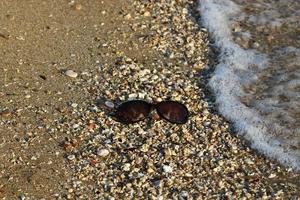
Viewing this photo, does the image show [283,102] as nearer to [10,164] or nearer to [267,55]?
[267,55]

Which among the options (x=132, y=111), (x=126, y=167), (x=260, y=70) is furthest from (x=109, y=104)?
(x=260, y=70)

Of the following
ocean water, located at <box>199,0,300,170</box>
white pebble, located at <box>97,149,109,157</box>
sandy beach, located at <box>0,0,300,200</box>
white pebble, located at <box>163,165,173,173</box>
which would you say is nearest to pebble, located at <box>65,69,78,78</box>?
sandy beach, located at <box>0,0,300,200</box>

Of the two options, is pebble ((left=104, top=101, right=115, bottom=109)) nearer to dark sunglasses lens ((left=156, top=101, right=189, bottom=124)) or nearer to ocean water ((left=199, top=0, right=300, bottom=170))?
dark sunglasses lens ((left=156, top=101, right=189, bottom=124))

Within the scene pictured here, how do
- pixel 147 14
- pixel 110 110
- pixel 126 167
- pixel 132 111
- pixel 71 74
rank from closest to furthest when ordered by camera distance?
1. pixel 126 167
2. pixel 132 111
3. pixel 110 110
4. pixel 71 74
5. pixel 147 14

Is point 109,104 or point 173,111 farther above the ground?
point 173,111

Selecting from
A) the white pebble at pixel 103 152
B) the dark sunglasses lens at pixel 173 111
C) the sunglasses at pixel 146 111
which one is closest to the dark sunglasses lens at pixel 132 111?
the sunglasses at pixel 146 111

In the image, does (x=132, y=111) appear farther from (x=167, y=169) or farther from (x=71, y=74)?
(x=71, y=74)

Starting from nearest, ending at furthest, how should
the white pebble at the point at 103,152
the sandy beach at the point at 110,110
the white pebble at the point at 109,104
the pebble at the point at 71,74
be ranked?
the sandy beach at the point at 110,110 → the white pebble at the point at 103,152 → the white pebble at the point at 109,104 → the pebble at the point at 71,74

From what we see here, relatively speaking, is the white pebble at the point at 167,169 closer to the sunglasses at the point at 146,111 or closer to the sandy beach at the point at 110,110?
the sandy beach at the point at 110,110
